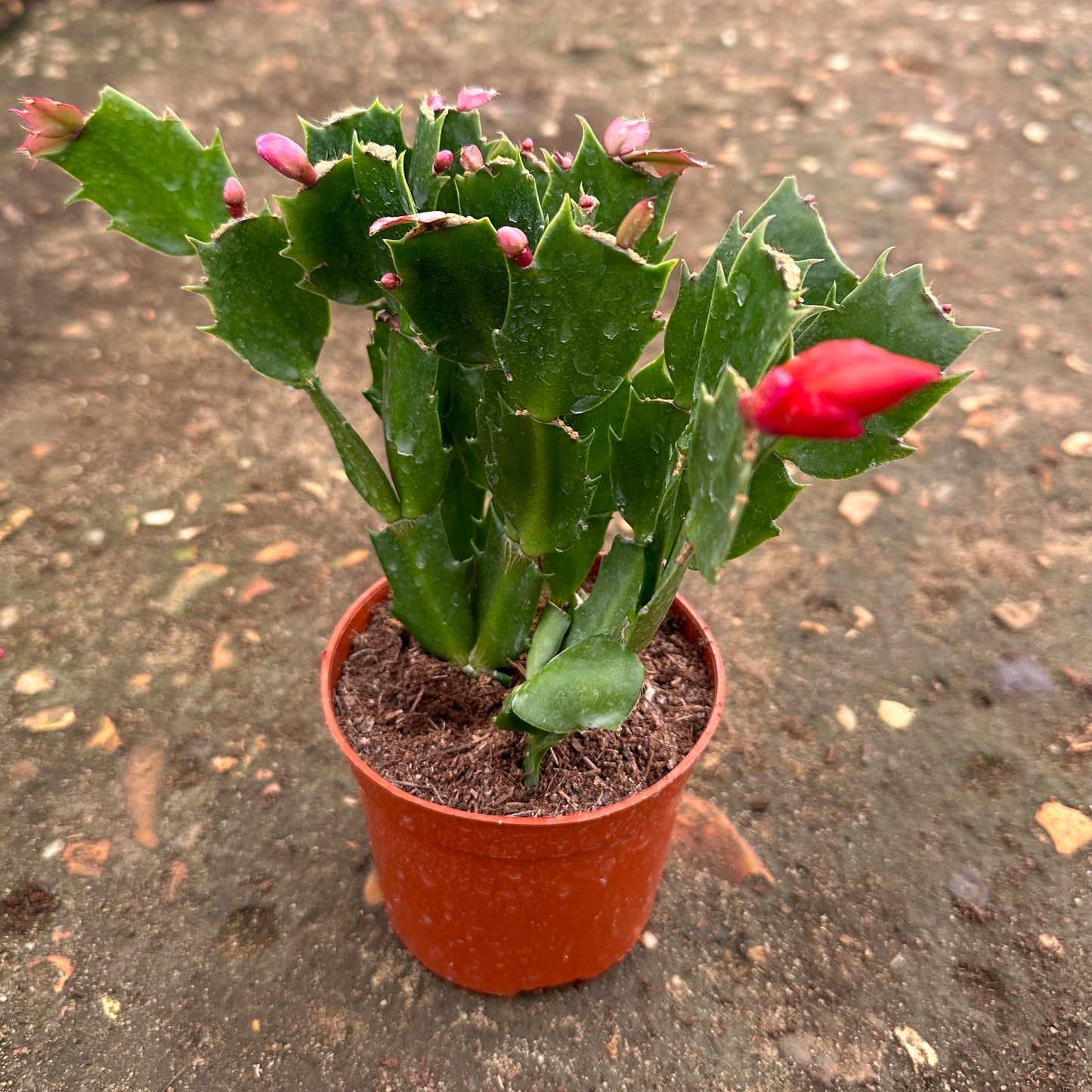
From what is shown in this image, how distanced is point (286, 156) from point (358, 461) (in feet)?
1.18

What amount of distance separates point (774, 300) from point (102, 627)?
148 cm

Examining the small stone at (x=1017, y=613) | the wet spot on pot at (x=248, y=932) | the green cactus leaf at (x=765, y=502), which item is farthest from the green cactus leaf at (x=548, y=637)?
the small stone at (x=1017, y=613)

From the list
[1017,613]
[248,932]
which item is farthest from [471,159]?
[1017,613]

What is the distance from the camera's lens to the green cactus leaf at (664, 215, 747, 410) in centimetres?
93

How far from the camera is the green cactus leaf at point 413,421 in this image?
103cm

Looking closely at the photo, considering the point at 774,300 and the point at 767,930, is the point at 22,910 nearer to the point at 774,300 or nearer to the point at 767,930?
the point at 767,930

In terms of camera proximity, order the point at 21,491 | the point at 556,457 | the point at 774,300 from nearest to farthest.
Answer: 1. the point at 774,300
2. the point at 556,457
3. the point at 21,491

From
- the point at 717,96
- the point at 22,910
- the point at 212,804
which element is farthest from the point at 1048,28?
the point at 22,910

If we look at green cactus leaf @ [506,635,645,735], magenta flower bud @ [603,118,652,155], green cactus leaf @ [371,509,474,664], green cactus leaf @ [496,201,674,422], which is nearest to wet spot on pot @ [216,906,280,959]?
green cactus leaf @ [371,509,474,664]

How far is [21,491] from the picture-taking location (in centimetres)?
205

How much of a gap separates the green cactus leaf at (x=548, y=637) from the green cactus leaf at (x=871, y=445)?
0.34 m

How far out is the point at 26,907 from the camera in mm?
1396

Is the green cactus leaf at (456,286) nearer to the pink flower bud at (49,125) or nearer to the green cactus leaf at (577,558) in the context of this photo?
the green cactus leaf at (577,558)

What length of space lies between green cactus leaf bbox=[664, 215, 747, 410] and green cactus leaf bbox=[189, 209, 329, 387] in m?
0.38
